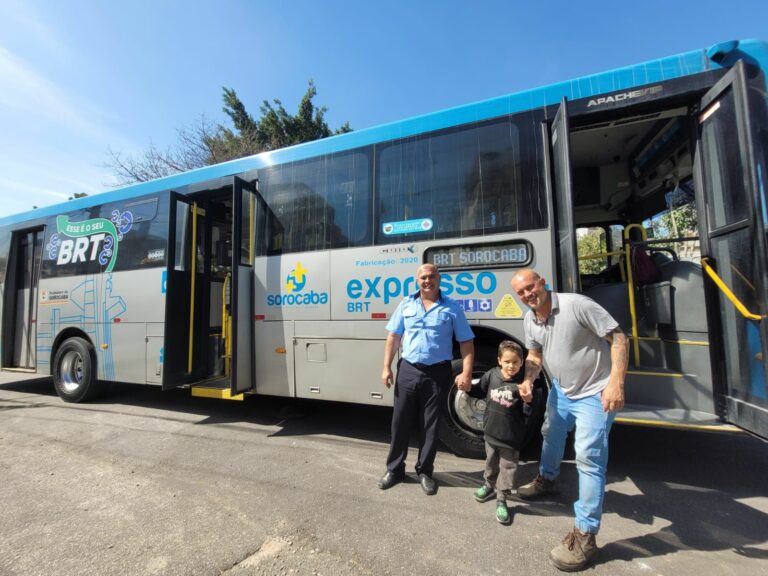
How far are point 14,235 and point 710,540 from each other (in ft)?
33.5

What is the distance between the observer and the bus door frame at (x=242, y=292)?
4562 millimetres

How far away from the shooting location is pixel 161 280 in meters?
5.32

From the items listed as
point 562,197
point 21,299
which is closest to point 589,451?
point 562,197

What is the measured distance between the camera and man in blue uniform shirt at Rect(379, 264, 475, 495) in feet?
10.3

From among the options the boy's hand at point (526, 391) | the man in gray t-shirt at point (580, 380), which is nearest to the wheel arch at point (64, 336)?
the boy's hand at point (526, 391)

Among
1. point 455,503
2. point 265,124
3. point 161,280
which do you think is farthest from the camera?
point 265,124

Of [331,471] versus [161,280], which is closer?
[331,471]

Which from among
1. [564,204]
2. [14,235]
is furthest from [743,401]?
[14,235]

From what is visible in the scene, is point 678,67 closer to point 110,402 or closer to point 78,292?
point 78,292

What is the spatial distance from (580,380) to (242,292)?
3.65 m

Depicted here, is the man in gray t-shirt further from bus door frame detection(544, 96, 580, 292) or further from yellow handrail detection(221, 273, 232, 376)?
yellow handrail detection(221, 273, 232, 376)

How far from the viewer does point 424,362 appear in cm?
316

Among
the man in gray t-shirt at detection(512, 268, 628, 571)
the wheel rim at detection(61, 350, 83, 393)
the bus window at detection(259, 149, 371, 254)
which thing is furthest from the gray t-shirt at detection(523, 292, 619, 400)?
the wheel rim at detection(61, 350, 83, 393)

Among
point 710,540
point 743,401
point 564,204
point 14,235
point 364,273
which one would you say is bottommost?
point 710,540
